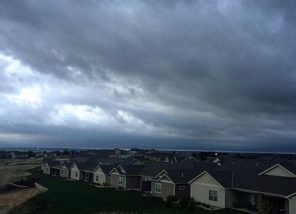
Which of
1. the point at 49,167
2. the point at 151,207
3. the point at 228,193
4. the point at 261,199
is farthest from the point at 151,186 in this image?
the point at 49,167

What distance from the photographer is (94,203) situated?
53125 mm

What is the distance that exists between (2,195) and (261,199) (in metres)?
45.6

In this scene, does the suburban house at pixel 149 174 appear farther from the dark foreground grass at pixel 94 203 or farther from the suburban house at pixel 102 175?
the suburban house at pixel 102 175

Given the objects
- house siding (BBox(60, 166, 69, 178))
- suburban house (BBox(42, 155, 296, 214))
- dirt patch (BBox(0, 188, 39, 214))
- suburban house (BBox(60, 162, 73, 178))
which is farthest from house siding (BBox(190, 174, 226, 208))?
house siding (BBox(60, 166, 69, 178))

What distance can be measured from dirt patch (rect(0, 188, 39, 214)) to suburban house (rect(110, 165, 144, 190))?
44.4 ft

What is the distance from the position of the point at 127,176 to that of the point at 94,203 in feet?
56.9

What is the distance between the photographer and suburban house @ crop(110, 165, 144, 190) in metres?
70.3

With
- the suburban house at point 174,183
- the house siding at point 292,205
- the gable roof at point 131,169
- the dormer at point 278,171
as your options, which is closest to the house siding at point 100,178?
the gable roof at point 131,169

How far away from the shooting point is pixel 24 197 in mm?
65625

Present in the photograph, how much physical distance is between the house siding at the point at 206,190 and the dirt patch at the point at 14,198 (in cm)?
2316

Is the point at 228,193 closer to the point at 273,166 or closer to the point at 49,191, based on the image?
the point at 273,166

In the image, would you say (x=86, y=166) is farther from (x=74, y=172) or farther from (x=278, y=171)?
(x=278, y=171)

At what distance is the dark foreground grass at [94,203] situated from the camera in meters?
47.3

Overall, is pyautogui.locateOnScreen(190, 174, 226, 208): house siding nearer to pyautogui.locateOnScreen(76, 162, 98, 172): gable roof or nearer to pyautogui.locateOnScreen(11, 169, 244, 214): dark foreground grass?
pyautogui.locateOnScreen(11, 169, 244, 214): dark foreground grass
